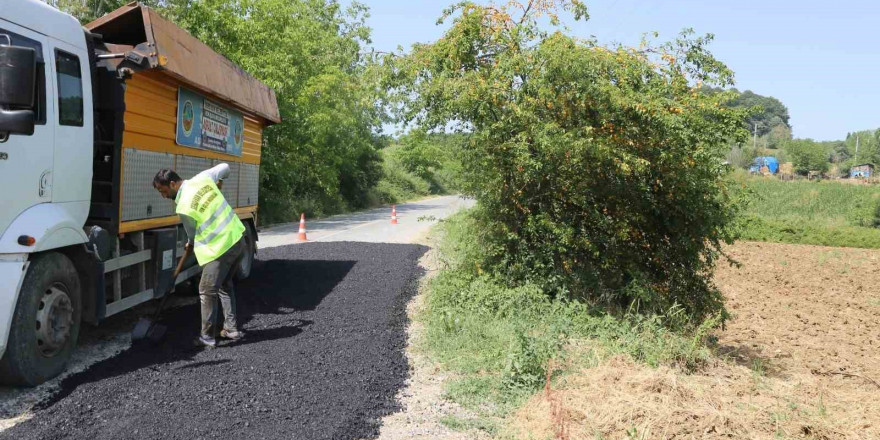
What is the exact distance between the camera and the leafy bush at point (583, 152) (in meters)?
7.53

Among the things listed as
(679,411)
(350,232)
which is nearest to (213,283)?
(679,411)

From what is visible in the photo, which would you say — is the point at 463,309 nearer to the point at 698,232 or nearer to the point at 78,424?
the point at 698,232

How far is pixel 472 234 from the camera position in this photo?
8.90 m

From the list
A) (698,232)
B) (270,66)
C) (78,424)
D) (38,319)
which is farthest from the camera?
(270,66)

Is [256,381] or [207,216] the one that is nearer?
[256,381]

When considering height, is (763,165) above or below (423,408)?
above

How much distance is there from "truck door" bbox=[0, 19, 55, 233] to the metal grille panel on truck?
100 cm

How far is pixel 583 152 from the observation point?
7379 millimetres

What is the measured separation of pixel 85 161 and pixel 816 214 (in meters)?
39.3

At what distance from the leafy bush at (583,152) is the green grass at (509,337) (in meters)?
0.48

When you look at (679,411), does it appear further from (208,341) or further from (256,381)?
(208,341)

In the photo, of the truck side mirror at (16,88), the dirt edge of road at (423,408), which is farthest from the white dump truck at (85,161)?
the dirt edge of road at (423,408)

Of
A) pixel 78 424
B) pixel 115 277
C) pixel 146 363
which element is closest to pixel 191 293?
pixel 115 277

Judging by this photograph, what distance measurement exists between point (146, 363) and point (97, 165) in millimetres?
1846
